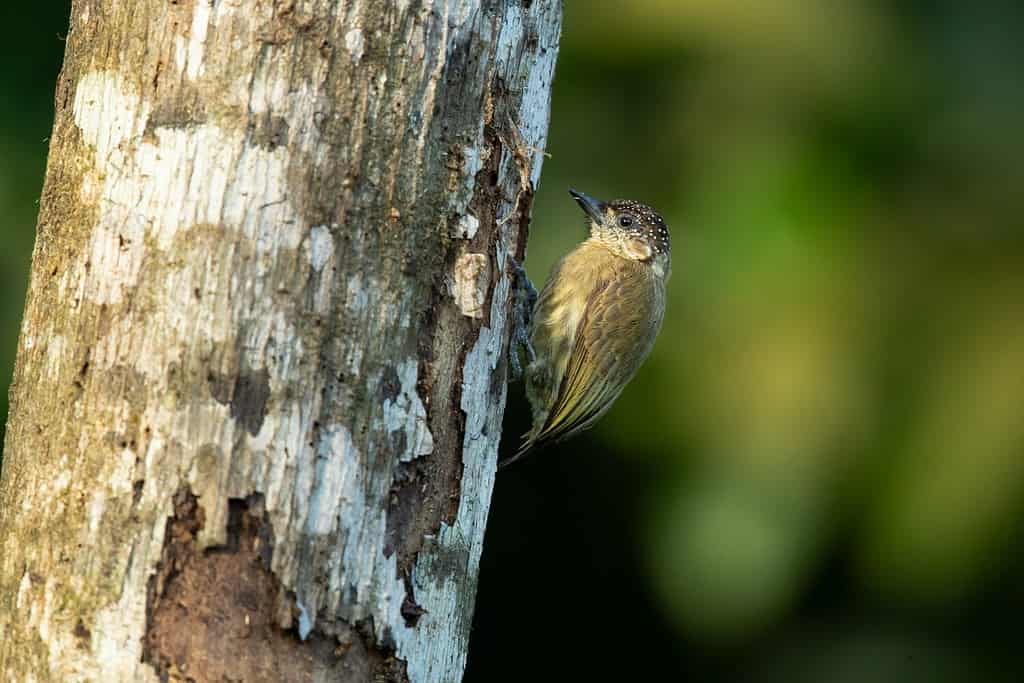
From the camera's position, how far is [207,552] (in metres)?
2.50

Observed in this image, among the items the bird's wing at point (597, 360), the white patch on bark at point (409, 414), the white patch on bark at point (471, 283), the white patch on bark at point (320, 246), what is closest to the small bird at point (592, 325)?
the bird's wing at point (597, 360)

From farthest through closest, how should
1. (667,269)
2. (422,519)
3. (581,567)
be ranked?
(581,567) → (667,269) → (422,519)

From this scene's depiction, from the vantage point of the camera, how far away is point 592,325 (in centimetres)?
517

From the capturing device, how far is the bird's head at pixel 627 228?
18.0ft

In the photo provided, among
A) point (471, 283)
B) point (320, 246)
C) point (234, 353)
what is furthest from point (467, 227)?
point (234, 353)

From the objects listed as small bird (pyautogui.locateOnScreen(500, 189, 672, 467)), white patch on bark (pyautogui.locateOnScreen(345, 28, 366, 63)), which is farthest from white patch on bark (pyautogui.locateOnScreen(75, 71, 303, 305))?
small bird (pyautogui.locateOnScreen(500, 189, 672, 467))

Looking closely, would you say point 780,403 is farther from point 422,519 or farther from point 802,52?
point 422,519

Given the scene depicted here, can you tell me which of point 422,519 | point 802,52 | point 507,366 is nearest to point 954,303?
point 802,52

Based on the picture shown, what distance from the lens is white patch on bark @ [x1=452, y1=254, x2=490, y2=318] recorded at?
9.46ft

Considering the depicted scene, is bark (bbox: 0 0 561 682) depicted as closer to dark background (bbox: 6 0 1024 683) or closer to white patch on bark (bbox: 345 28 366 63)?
white patch on bark (bbox: 345 28 366 63)

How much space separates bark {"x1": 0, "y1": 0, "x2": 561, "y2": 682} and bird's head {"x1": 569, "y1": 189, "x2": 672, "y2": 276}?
2.74 meters

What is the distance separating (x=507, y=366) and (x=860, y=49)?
164 inches

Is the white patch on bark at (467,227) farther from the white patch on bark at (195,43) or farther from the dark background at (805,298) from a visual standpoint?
the dark background at (805,298)

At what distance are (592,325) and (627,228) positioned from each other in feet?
1.82
